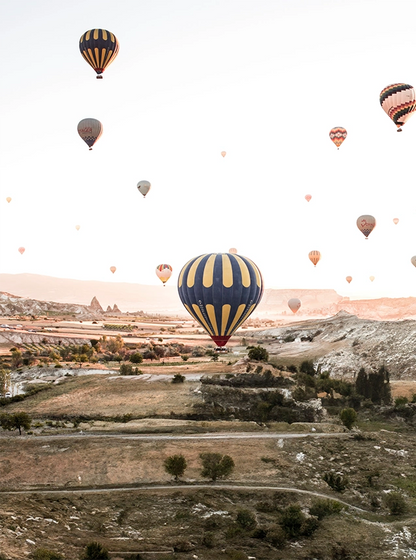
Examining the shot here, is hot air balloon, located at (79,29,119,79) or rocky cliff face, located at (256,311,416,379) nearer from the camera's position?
hot air balloon, located at (79,29,119,79)

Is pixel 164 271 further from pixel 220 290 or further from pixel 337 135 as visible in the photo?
pixel 220 290

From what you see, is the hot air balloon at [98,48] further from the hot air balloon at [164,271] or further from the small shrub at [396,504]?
the hot air balloon at [164,271]

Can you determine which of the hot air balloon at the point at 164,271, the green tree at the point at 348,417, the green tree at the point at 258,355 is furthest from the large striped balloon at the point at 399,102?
the hot air balloon at the point at 164,271

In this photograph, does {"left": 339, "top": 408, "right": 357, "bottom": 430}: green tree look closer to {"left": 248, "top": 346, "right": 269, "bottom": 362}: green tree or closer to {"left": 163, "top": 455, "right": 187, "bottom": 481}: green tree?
{"left": 163, "top": 455, "right": 187, "bottom": 481}: green tree

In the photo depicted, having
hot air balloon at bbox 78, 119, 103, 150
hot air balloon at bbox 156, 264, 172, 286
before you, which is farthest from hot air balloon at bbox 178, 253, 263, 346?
hot air balloon at bbox 156, 264, 172, 286

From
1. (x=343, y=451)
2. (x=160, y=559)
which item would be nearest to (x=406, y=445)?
(x=343, y=451)

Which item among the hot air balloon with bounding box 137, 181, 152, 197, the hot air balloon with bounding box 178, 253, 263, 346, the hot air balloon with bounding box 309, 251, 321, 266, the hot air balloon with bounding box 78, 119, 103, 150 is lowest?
the hot air balloon with bounding box 178, 253, 263, 346

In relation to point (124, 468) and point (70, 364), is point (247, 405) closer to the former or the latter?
point (124, 468)
